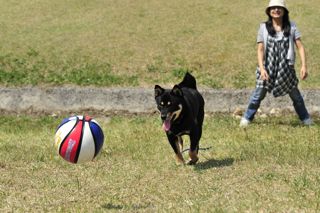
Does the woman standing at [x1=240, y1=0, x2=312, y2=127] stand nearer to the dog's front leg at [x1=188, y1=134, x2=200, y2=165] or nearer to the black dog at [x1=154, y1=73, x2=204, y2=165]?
the black dog at [x1=154, y1=73, x2=204, y2=165]

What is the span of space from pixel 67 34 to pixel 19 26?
1883 mm

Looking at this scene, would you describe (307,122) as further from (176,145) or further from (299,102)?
(176,145)

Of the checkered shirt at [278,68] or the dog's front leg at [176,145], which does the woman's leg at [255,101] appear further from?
the dog's front leg at [176,145]

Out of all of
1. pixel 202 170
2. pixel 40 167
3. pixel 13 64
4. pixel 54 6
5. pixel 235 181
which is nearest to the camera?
pixel 235 181

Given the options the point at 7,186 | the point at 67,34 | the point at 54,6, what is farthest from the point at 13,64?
the point at 7,186

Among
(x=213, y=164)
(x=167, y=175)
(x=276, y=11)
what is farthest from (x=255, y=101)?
(x=167, y=175)

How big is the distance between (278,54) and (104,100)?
4.84 metres

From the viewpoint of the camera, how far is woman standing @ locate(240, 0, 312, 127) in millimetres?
9961

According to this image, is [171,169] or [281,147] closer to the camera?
[171,169]

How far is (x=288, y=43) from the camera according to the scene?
32.9 ft

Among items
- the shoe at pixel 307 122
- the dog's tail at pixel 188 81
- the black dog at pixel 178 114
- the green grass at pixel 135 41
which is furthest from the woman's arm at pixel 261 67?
the green grass at pixel 135 41

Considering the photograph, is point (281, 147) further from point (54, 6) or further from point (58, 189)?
point (54, 6)

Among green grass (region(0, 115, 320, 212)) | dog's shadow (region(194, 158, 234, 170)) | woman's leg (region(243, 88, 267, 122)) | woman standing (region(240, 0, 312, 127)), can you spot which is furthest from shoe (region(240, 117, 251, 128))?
dog's shadow (region(194, 158, 234, 170))

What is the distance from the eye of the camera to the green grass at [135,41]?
1493 centimetres
